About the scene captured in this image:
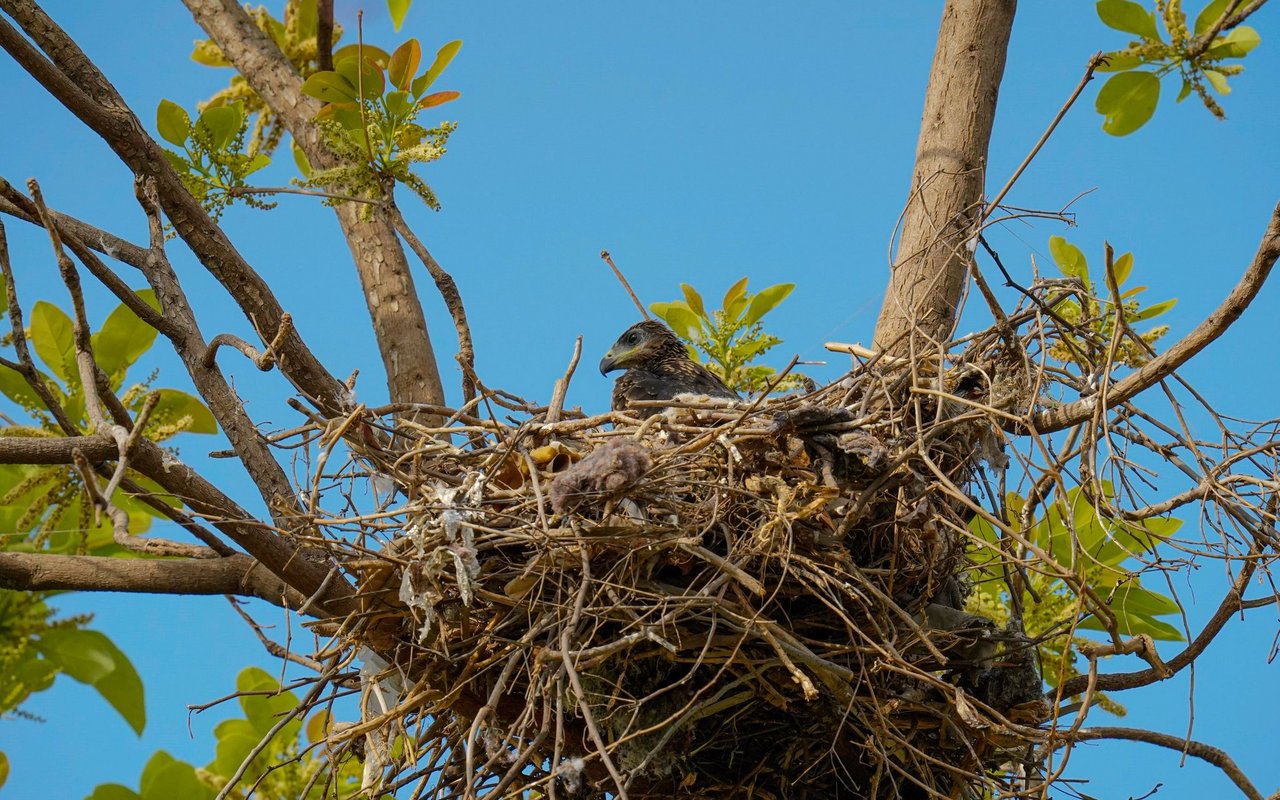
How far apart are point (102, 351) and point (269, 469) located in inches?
48.4

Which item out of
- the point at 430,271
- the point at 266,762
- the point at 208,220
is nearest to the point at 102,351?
the point at 208,220

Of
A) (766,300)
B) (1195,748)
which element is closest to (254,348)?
(766,300)

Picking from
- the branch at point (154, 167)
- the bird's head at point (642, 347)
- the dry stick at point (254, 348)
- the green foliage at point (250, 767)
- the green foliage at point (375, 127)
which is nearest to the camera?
the dry stick at point (254, 348)

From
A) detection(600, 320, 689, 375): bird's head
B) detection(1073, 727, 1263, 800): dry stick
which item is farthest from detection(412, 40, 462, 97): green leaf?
detection(1073, 727, 1263, 800): dry stick

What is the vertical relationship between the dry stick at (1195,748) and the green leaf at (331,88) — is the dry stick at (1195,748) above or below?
below

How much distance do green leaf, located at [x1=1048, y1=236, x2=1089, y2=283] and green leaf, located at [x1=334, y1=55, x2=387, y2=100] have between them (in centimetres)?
255

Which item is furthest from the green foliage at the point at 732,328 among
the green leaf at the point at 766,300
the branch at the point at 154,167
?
the branch at the point at 154,167

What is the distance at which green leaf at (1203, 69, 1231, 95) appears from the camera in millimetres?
4742

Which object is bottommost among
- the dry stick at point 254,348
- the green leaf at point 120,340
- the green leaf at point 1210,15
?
the dry stick at point 254,348

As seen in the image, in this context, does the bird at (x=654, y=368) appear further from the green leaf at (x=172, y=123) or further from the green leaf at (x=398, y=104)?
the green leaf at (x=172, y=123)

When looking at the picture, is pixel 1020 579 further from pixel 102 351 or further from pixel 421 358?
pixel 102 351

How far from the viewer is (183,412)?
432cm

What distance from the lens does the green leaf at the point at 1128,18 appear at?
475 centimetres

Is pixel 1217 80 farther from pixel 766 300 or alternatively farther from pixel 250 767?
pixel 250 767
